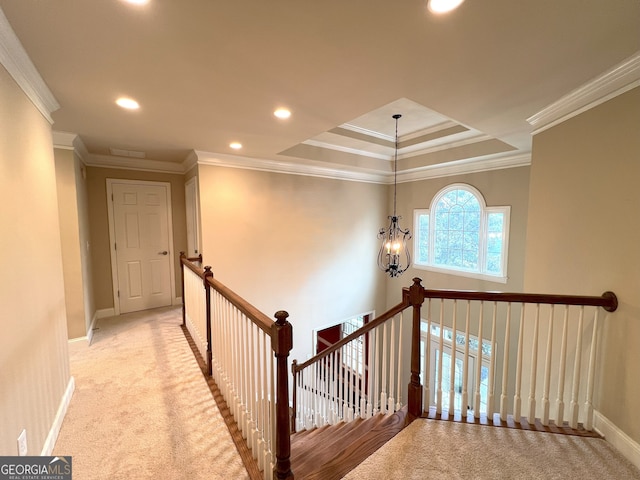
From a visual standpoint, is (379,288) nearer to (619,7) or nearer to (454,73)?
(454,73)

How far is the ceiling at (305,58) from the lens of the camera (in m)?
1.27

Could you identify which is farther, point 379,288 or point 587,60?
point 379,288

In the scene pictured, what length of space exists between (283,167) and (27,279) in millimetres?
3468

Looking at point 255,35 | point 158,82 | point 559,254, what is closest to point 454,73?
point 255,35

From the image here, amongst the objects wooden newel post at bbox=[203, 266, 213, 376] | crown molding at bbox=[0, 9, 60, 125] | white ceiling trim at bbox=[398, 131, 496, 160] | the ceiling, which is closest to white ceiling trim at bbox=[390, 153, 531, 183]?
white ceiling trim at bbox=[398, 131, 496, 160]

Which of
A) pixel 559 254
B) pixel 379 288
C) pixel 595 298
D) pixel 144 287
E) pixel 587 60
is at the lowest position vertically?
pixel 379 288

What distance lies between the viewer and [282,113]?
2459 millimetres

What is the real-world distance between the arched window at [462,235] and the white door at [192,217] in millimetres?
4017

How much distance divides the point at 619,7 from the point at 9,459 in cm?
356

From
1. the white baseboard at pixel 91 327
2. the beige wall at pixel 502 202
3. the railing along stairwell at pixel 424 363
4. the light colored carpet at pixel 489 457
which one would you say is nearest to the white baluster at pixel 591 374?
the railing along stairwell at pixel 424 363

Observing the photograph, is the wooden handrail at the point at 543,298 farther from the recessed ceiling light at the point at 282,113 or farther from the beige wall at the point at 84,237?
the beige wall at the point at 84,237

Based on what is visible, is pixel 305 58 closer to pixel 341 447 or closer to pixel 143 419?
pixel 341 447

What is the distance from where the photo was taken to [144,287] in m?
4.56

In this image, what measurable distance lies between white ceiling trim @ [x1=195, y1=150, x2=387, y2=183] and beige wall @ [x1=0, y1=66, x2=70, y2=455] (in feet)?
6.22
